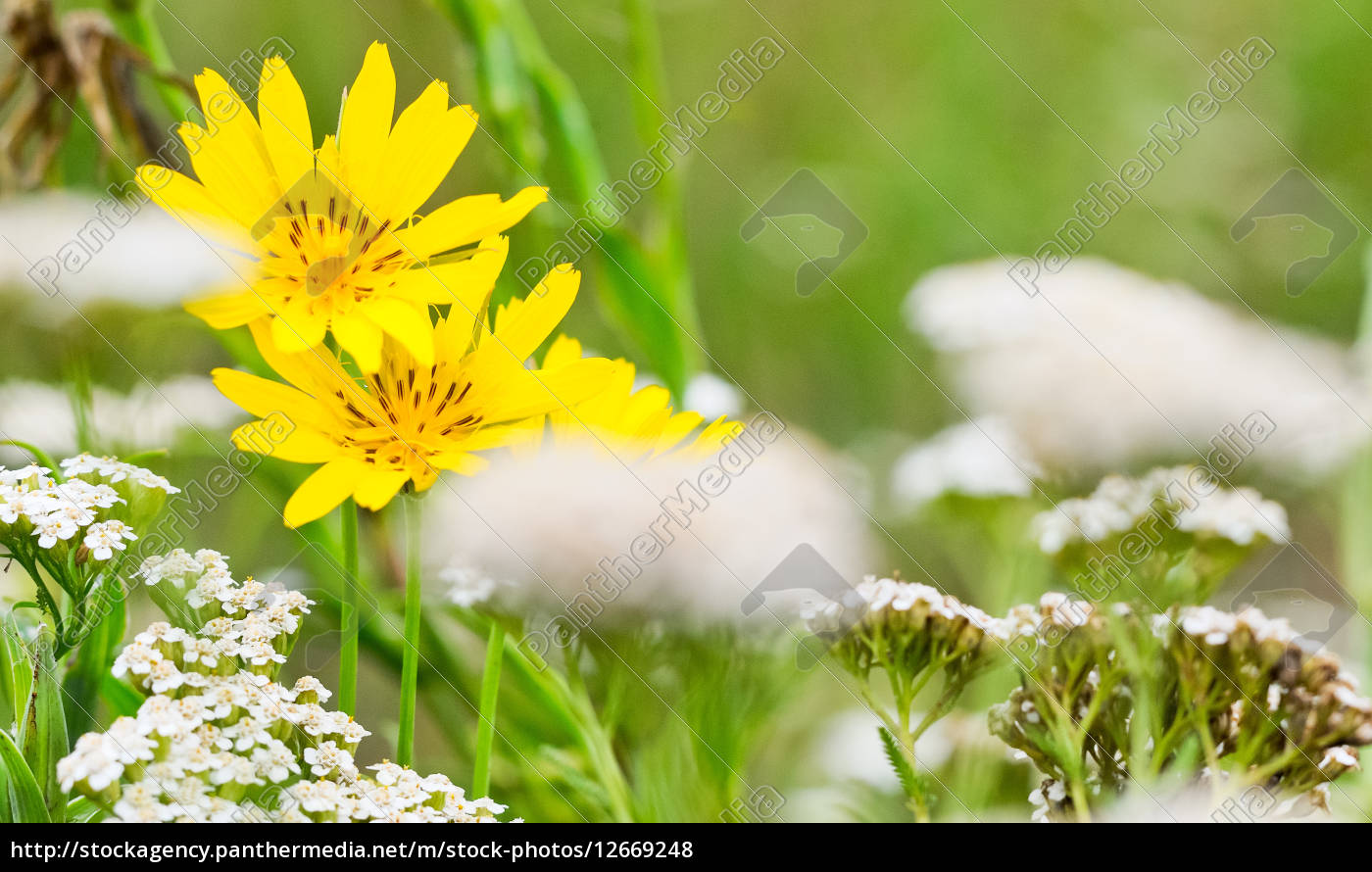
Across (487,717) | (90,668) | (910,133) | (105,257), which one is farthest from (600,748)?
(910,133)

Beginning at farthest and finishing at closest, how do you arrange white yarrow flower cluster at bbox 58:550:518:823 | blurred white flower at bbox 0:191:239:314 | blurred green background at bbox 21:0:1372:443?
blurred green background at bbox 21:0:1372:443, blurred white flower at bbox 0:191:239:314, white yarrow flower cluster at bbox 58:550:518:823

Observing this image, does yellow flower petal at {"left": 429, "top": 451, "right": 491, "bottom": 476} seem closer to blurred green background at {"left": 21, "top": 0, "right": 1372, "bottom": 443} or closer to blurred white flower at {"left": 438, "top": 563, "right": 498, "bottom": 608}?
blurred white flower at {"left": 438, "top": 563, "right": 498, "bottom": 608}

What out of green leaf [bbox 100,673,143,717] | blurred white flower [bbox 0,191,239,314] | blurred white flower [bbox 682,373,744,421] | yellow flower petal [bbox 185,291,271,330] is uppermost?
blurred white flower [bbox 0,191,239,314]

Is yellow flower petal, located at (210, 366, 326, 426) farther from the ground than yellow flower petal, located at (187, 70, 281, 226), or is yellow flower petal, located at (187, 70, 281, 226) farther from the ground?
yellow flower petal, located at (187, 70, 281, 226)

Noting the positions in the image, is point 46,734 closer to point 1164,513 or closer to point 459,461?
point 459,461

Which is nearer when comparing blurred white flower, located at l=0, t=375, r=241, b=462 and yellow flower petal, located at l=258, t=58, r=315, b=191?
yellow flower petal, located at l=258, t=58, r=315, b=191

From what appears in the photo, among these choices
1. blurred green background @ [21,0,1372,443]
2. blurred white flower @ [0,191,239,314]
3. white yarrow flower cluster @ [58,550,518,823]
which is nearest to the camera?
white yarrow flower cluster @ [58,550,518,823]

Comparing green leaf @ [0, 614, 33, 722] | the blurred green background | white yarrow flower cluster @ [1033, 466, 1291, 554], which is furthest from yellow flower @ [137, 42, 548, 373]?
the blurred green background
